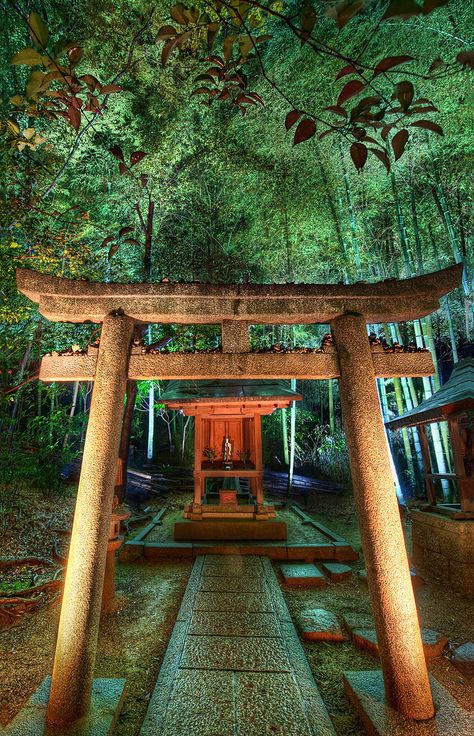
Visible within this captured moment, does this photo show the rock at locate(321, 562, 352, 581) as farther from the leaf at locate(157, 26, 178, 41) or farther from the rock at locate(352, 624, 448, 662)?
the leaf at locate(157, 26, 178, 41)

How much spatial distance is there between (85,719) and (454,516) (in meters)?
5.81

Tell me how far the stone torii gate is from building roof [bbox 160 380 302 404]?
3921mm

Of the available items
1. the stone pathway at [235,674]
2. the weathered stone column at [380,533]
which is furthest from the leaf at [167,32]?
the stone pathway at [235,674]

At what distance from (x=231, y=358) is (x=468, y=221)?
33.4 ft

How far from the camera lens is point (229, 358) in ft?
10.9

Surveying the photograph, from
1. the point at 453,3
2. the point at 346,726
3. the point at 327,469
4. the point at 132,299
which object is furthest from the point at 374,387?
the point at 327,469

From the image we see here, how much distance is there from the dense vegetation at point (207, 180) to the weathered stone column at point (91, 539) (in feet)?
5.67

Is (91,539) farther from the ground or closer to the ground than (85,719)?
farther from the ground

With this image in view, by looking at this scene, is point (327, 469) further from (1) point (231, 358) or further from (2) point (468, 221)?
(1) point (231, 358)

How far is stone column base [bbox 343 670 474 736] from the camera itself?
Result: 2.43 m

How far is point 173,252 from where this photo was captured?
11109 mm

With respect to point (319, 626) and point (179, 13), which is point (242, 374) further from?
point (319, 626)

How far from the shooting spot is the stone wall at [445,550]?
5395 mm

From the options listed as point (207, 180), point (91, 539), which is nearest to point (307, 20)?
point (91, 539)
